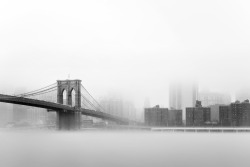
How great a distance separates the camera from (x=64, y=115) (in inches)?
2547

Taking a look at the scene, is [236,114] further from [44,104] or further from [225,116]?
[44,104]

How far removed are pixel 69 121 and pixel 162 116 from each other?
5748 cm

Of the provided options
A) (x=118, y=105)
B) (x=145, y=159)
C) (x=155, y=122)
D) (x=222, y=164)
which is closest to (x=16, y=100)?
(x=145, y=159)

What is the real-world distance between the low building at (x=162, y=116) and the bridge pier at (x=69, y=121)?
175ft

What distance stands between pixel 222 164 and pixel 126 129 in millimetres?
64807

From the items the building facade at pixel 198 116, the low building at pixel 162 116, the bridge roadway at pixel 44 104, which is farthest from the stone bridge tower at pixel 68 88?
the building facade at pixel 198 116

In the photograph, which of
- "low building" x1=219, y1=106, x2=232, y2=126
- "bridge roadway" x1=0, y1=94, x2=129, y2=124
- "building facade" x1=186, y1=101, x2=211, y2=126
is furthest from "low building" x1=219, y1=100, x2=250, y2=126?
"bridge roadway" x1=0, y1=94, x2=129, y2=124

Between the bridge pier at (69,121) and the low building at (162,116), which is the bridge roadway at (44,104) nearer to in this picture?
the bridge pier at (69,121)

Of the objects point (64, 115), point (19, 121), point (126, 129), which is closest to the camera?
point (64, 115)

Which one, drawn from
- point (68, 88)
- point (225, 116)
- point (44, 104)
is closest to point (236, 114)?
point (225, 116)

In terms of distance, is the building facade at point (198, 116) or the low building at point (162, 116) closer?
the building facade at point (198, 116)

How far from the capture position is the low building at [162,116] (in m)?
117

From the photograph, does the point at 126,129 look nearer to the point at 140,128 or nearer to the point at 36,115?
the point at 140,128

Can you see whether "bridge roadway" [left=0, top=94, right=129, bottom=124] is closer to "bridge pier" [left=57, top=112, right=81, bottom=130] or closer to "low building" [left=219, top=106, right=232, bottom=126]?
"bridge pier" [left=57, top=112, right=81, bottom=130]
